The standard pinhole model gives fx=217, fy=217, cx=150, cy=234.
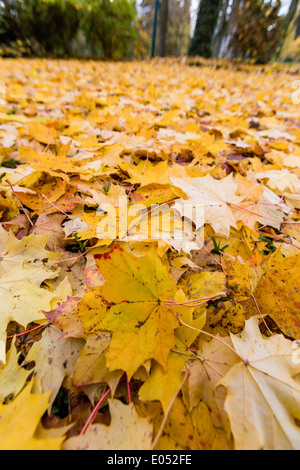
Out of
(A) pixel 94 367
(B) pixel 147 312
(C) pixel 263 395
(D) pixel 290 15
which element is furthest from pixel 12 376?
(D) pixel 290 15

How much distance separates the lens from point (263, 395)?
486 millimetres

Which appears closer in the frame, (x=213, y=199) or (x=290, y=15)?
(x=213, y=199)

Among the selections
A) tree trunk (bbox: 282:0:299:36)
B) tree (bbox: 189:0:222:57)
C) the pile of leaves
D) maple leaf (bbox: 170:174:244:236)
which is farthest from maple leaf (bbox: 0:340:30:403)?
tree trunk (bbox: 282:0:299:36)

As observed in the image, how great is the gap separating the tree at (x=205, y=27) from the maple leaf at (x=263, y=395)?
10.0 metres

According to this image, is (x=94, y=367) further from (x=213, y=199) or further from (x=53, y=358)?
(x=213, y=199)

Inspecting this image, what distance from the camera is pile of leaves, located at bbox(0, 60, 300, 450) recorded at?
473mm

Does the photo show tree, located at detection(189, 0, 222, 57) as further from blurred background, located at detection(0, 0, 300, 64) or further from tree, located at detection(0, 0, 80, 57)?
tree, located at detection(0, 0, 80, 57)

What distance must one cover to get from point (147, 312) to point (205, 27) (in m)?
10.1

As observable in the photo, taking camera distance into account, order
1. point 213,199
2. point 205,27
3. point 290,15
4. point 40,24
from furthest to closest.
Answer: point 290,15
point 205,27
point 40,24
point 213,199

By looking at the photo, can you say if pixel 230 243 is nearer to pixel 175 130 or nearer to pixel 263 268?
pixel 263 268

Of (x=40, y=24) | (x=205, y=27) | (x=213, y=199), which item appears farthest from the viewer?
(x=205, y=27)

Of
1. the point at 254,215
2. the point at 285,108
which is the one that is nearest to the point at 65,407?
the point at 254,215

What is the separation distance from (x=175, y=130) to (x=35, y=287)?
1.55 m

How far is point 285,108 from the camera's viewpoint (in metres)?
2.74
